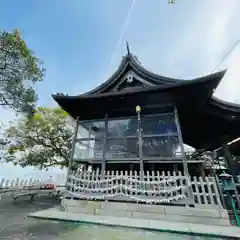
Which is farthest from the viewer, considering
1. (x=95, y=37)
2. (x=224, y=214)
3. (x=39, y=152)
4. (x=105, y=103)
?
(x=95, y=37)

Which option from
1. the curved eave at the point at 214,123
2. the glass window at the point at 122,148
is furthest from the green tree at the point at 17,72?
the curved eave at the point at 214,123

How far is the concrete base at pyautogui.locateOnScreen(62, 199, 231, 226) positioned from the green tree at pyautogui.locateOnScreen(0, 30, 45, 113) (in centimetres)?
409

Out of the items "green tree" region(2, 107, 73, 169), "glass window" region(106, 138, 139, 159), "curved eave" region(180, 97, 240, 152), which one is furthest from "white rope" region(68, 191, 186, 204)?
"green tree" region(2, 107, 73, 169)

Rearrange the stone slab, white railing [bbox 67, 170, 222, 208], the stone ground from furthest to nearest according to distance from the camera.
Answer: white railing [bbox 67, 170, 222, 208], the stone slab, the stone ground

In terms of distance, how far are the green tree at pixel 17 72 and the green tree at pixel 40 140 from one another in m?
4.37

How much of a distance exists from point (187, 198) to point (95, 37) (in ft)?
40.6

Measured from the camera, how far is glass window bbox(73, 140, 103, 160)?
5926 millimetres

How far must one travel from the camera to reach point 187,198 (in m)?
4.17

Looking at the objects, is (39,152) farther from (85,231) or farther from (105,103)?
(85,231)

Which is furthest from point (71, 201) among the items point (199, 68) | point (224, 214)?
point (199, 68)

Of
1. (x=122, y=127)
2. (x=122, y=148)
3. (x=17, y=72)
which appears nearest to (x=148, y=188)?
(x=122, y=148)

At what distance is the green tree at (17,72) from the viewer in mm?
5066

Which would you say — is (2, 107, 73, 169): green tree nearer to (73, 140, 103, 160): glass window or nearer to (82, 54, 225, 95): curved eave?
(73, 140, 103, 160): glass window

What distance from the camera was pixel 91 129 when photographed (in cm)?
631
